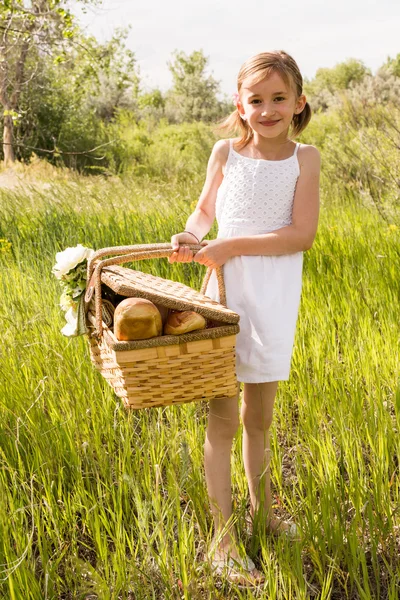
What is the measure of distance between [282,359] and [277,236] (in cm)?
35

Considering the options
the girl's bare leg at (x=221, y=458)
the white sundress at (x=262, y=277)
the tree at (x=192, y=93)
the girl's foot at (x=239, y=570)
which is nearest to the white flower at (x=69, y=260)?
the white sundress at (x=262, y=277)

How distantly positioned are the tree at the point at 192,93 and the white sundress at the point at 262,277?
1023 inches

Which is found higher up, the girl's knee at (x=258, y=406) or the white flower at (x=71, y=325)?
the white flower at (x=71, y=325)

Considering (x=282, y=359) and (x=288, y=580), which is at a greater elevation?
(x=282, y=359)

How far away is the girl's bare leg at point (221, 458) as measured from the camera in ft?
6.15

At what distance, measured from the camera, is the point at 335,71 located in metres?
27.6

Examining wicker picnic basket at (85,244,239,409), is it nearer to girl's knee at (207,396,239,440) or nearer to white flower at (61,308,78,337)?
white flower at (61,308,78,337)

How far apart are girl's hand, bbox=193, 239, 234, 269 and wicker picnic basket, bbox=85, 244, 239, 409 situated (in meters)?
0.14

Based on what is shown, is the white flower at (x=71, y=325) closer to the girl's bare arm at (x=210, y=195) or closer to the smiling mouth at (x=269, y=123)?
the girl's bare arm at (x=210, y=195)

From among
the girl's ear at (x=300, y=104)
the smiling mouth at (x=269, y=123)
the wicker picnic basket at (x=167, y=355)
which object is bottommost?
the wicker picnic basket at (x=167, y=355)

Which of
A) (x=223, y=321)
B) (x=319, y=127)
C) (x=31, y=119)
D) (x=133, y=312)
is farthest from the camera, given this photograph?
(x=31, y=119)

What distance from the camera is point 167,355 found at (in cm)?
149

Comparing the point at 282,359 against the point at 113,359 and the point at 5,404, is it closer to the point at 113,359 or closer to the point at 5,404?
the point at 113,359

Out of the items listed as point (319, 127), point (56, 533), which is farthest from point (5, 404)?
point (319, 127)
